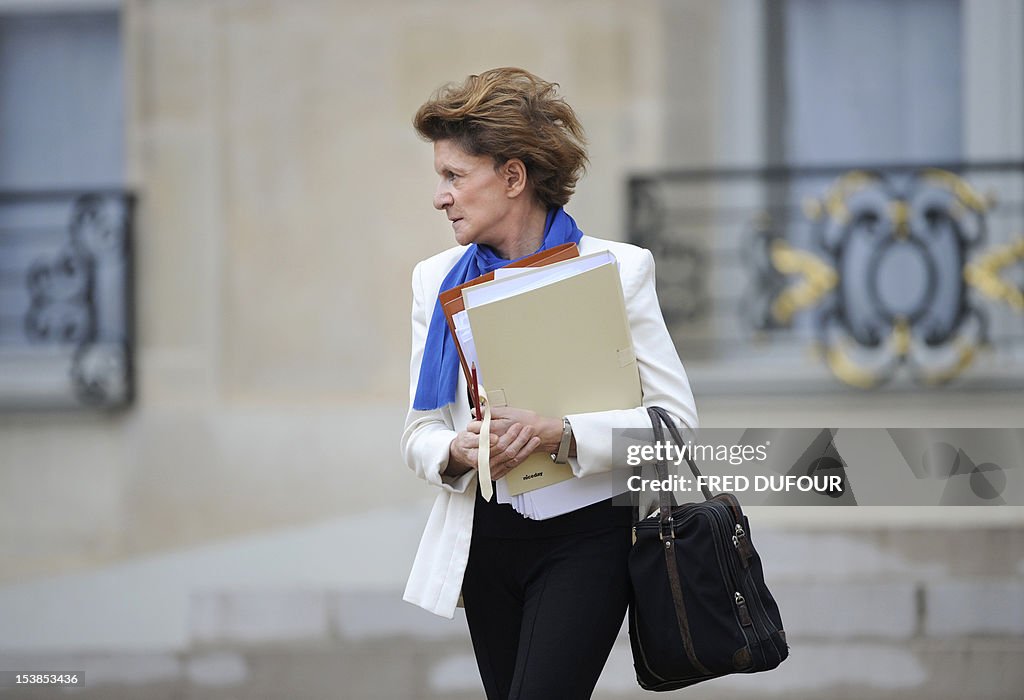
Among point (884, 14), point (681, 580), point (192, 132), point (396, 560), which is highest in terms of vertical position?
point (884, 14)

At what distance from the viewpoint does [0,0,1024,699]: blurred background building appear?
20.3 ft

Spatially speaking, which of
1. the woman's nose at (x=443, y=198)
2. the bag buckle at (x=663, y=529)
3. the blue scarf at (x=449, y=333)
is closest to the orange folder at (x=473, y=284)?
the blue scarf at (x=449, y=333)

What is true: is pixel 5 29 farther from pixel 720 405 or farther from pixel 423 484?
pixel 720 405

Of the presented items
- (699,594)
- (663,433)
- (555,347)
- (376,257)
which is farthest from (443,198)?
(376,257)

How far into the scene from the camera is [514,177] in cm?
254

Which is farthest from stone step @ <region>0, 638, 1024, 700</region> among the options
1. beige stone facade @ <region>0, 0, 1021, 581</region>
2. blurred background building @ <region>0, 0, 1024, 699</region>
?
beige stone facade @ <region>0, 0, 1021, 581</region>

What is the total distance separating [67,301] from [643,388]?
4.86 metres

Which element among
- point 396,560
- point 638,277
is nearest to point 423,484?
point 396,560

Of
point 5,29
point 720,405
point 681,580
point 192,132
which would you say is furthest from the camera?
point 5,29

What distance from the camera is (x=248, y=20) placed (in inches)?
256

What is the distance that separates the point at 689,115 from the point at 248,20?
2.31 metres

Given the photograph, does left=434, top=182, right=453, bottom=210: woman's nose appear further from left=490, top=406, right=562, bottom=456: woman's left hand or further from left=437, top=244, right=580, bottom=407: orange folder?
left=490, top=406, right=562, bottom=456: woman's left hand

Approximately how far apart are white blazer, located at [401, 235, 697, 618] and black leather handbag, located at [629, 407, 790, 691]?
0.26 feet

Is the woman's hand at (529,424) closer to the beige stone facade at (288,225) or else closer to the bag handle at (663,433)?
the bag handle at (663,433)
